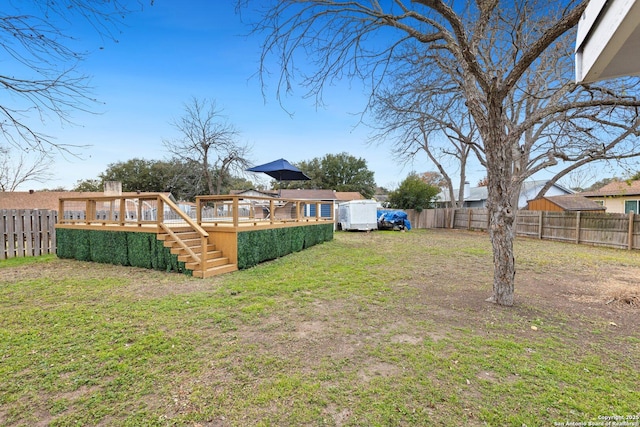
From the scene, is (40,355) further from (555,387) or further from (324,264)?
(324,264)

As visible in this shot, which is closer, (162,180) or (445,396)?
(445,396)

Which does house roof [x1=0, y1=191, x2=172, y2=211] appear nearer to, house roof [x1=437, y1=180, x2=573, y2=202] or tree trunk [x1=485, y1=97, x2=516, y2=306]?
tree trunk [x1=485, y1=97, x2=516, y2=306]

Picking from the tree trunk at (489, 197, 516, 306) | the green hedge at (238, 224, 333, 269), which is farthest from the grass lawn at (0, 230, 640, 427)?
the green hedge at (238, 224, 333, 269)

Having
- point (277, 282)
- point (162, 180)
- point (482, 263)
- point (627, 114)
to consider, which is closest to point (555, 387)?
point (277, 282)

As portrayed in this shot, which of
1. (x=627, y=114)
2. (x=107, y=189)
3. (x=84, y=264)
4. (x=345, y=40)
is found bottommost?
(x=84, y=264)

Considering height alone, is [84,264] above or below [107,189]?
below

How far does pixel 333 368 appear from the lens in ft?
8.21

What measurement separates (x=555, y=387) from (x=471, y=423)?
3.02ft

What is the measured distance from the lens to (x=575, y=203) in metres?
19.7

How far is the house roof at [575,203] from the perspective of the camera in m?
19.1

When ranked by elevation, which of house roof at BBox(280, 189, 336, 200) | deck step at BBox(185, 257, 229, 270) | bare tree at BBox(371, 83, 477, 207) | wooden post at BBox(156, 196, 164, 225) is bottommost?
deck step at BBox(185, 257, 229, 270)

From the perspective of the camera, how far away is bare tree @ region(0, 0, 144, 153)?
2.26 meters

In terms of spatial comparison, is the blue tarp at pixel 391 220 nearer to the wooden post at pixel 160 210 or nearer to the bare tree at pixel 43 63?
the wooden post at pixel 160 210

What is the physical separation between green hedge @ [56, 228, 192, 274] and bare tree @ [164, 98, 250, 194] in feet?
45.2
